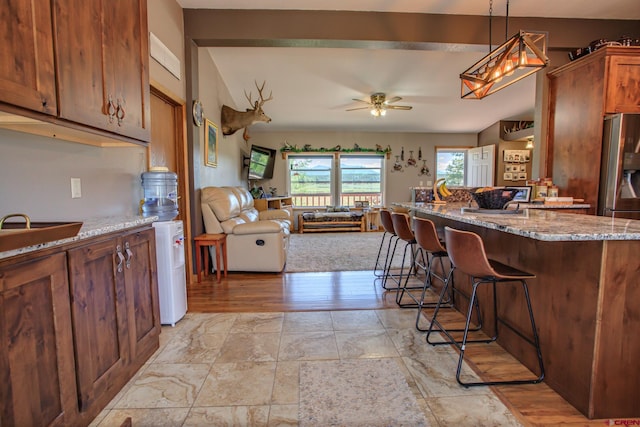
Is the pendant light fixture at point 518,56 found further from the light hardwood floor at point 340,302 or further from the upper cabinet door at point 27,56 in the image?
the upper cabinet door at point 27,56

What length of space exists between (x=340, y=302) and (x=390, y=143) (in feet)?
19.5

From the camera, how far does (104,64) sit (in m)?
1.66

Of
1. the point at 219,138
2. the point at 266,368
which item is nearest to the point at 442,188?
the point at 266,368

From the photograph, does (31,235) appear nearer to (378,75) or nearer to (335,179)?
(378,75)

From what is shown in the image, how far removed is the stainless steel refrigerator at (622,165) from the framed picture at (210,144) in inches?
181

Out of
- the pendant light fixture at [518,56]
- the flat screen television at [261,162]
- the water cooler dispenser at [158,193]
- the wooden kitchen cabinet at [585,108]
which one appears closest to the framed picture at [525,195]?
the wooden kitchen cabinet at [585,108]

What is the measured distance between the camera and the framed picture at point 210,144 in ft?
13.4

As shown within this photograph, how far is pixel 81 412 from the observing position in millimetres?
1379

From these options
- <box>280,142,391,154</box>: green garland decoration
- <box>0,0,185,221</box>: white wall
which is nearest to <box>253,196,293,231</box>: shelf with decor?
<box>280,142,391,154</box>: green garland decoration

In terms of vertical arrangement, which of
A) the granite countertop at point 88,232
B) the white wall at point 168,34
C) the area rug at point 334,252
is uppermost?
the white wall at point 168,34

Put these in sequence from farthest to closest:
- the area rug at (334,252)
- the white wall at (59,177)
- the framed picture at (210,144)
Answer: the area rug at (334,252) < the framed picture at (210,144) < the white wall at (59,177)

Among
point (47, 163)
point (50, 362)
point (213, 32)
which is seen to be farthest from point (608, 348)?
point (213, 32)

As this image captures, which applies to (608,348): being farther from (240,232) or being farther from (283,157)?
(283,157)

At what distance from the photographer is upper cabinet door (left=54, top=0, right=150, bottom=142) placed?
1381 millimetres
